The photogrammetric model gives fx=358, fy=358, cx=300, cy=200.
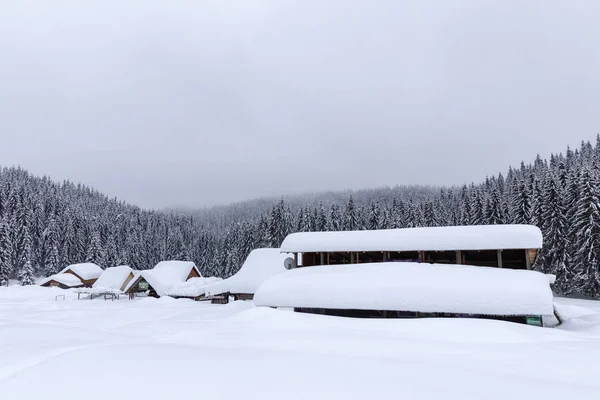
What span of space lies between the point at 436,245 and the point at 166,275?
41.8 metres

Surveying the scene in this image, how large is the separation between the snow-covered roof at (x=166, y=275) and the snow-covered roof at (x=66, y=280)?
→ 77.7ft

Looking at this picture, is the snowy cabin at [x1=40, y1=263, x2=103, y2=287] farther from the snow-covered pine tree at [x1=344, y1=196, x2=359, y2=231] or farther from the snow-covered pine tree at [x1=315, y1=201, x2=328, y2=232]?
the snow-covered pine tree at [x1=344, y1=196, x2=359, y2=231]

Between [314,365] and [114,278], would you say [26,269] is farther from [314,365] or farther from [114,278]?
[314,365]

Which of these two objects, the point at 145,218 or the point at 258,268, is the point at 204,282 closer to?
the point at 258,268

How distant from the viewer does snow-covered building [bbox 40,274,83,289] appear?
65.1m

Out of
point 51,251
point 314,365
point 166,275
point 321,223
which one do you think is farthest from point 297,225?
point 314,365

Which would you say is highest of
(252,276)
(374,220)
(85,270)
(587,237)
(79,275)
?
(374,220)

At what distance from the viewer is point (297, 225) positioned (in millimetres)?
78000

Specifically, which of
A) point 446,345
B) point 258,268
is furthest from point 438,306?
point 258,268

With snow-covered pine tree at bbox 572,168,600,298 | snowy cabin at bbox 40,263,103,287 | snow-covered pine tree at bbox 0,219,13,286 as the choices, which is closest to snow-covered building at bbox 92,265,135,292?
snowy cabin at bbox 40,263,103,287

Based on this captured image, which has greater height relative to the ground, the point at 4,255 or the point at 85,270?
the point at 4,255

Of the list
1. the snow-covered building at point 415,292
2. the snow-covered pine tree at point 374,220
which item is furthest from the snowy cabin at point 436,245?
the snow-covered pine tree at point 374,220

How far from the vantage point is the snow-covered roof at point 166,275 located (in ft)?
165

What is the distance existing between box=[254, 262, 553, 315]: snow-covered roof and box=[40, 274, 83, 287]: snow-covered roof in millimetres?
59330
